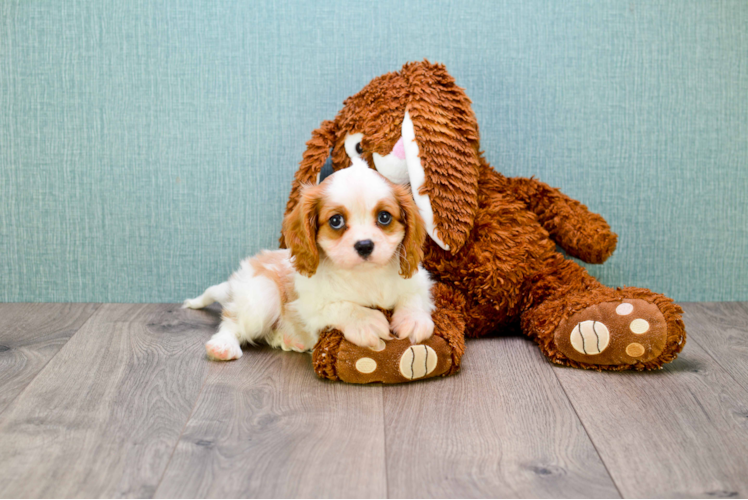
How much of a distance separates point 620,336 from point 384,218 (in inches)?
24.2

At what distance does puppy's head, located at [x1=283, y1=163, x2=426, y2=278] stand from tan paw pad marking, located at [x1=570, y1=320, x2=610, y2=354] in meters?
0.42

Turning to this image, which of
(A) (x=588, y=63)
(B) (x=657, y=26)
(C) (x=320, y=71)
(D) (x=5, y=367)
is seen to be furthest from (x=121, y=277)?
(B) (x=657, y=26)

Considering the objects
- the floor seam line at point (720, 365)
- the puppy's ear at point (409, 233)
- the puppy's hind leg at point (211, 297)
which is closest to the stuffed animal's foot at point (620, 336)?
the floor seam line at point (720, 365)

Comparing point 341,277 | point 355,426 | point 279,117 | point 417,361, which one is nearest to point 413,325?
point 417,361

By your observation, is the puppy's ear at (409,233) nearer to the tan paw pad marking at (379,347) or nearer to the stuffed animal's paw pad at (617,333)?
the tan paw pad marking at (379,347)

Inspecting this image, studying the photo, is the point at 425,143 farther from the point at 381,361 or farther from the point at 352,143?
the point at 381,361

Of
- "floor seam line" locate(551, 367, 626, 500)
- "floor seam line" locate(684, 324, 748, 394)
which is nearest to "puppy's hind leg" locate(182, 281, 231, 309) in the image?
"floor seam line" locate(551, 367, 626, 500)

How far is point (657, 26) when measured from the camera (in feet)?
6.56

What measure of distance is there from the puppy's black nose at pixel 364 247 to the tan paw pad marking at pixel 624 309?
0.61m

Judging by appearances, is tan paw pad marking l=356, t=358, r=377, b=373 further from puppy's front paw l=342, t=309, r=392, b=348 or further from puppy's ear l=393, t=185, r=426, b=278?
puppy's ear l=393, t=185, r=426, b=278

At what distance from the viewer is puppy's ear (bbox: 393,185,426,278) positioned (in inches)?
59.3

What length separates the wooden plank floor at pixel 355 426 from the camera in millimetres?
1119

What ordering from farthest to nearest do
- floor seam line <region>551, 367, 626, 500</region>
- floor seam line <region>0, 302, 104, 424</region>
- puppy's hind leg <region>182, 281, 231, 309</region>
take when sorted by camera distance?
puppy's hind leg <region>182, 281, 231, 309</region>
floor seam line <region>0, 302, 104, 424</region>
floor seam line <region>551, 367, 626, 500</region>

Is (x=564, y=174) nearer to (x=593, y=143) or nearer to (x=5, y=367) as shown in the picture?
(x=593, y=143)
